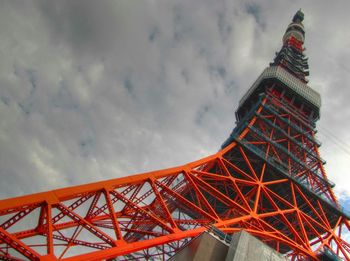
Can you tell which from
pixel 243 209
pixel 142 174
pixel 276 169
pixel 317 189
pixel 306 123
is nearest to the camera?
pixel 142 174

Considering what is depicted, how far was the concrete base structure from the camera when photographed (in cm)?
1027

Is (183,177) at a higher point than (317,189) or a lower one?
lower

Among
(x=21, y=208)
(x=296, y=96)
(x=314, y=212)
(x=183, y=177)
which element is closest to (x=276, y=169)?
(x=314, y=212)

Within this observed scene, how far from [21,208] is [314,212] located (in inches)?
717

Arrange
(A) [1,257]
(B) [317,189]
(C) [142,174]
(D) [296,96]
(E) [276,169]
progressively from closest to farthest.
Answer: (A) [1,257] < (C) [142,174] < (E) [276,169] < (B) [317,189] < (D) [296,96]

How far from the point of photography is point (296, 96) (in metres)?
32.5

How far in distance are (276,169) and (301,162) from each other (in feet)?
12.4

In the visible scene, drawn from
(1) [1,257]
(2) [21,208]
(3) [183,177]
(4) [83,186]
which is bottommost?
(1) [1,257]

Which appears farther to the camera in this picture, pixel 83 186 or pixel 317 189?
pixel 317 189

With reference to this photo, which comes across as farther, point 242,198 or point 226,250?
point 242,198

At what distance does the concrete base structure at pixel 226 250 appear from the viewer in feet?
33.7

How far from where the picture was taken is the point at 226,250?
10797 mm

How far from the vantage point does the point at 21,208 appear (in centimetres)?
1038

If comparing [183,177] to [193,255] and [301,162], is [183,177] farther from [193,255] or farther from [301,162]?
[301,162]
